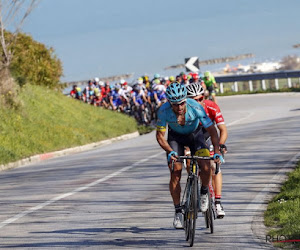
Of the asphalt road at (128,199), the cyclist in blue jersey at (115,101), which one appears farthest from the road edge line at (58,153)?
the cyclist in blue jersey at (115,101)

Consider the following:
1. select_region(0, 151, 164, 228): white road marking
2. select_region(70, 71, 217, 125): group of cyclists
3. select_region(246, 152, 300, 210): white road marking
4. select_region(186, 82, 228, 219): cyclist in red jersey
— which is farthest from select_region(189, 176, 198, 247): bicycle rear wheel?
select_region(70, 71, 217, 125): group of cyclists

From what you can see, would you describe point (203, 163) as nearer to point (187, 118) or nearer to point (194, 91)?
point (187, 118)

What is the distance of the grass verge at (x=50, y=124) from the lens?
28.0 m

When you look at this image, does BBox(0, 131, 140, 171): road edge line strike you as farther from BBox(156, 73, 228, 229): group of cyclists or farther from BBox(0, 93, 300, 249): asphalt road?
BBox(156, 73, 228, 229): group of cyclists

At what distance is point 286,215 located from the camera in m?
11.4

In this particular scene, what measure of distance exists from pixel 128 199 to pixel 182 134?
4.10 metres

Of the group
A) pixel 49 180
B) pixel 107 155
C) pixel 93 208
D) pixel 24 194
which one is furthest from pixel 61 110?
pixel 93 208

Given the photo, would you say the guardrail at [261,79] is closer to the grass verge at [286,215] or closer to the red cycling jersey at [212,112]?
the grass verge at [286,215]

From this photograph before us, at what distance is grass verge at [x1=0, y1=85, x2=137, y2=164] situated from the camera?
28047 millimetres

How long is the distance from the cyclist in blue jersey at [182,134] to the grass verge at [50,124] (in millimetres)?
14777

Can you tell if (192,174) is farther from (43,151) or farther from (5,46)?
(5,46)

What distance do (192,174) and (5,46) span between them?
25584 mm

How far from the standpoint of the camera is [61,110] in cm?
3544

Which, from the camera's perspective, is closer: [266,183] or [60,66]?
[266,183]
